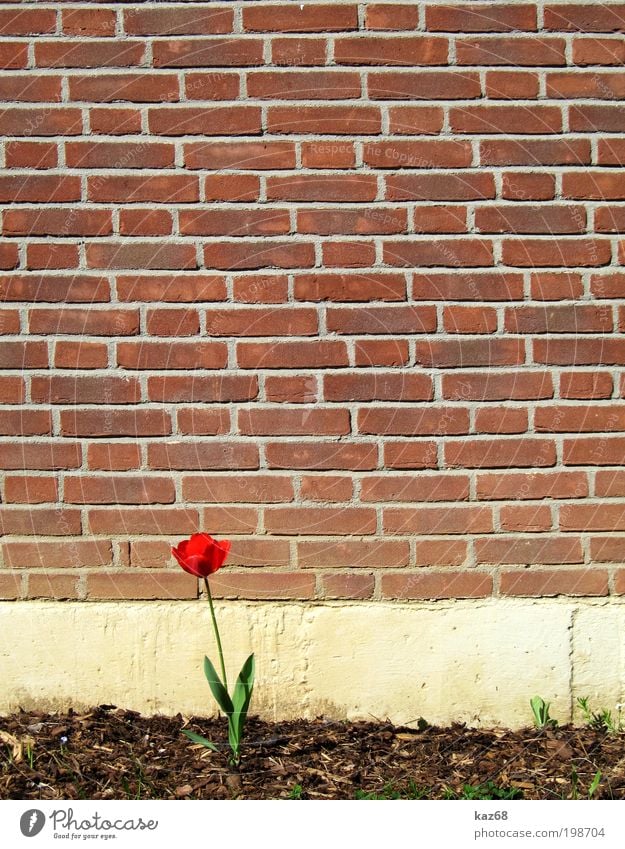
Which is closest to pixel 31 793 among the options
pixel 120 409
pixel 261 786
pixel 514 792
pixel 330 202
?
pixel 261 786

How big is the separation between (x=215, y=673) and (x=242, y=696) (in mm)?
93

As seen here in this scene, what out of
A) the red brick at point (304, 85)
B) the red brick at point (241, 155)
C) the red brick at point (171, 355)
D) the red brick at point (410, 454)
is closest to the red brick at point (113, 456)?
the red brick at point (171, 355)

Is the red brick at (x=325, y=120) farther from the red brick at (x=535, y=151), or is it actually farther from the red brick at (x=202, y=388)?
the red brick at (x=202, y=388)

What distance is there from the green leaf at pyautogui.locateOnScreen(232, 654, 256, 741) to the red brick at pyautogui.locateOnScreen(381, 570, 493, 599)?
0.48m

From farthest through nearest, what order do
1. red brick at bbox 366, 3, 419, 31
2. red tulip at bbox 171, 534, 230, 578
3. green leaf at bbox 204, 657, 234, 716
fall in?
1. red brick at bbox 366, 3, 419, 31
2. green leaf at bbox 204, 657, 234, 716
3. red tulip at bbox 171, 534, 230, 578

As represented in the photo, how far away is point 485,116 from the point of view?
2396 mm

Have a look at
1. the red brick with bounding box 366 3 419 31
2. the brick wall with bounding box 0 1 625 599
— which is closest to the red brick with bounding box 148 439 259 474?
the brick wall with bounding box 0 1 625 599

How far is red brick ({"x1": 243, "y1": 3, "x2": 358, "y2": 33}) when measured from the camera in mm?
2381

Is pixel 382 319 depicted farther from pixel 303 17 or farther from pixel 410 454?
pixel 303 17

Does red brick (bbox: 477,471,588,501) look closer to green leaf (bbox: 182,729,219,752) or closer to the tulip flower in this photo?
the tulip flower

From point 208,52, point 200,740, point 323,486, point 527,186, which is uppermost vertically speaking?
point 208,52

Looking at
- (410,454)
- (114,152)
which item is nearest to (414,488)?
(410,454)

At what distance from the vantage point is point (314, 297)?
241 centimetres

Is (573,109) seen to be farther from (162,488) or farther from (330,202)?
(162,488)
